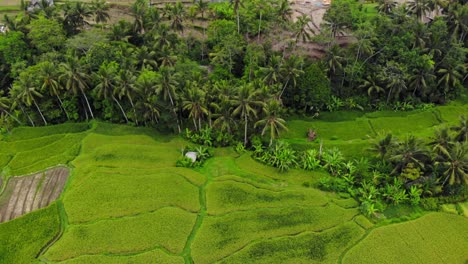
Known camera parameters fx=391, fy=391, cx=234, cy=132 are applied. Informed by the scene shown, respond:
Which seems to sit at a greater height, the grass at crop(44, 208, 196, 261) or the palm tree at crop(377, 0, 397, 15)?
the palm tree at crop(377, 0, 397, 15)

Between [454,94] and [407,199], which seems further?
[454,94]

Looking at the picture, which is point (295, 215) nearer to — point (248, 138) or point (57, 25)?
point (248, 138)

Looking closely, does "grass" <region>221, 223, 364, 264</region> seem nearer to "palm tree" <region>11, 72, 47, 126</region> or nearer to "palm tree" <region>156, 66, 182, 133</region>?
"palm tree" <region>156, 66, 182, 133</region>

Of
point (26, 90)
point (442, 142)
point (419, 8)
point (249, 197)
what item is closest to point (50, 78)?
point (26, 90)

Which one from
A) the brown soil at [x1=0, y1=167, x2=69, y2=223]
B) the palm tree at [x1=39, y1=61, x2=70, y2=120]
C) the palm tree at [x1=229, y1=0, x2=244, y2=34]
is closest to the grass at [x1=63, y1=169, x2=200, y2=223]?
the brown soil at [x1=0, y1=167, x2=69, y2=223]

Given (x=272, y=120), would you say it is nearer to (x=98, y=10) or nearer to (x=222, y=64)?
(x=222, y=64)

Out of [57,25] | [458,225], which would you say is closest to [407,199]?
[458,225]
